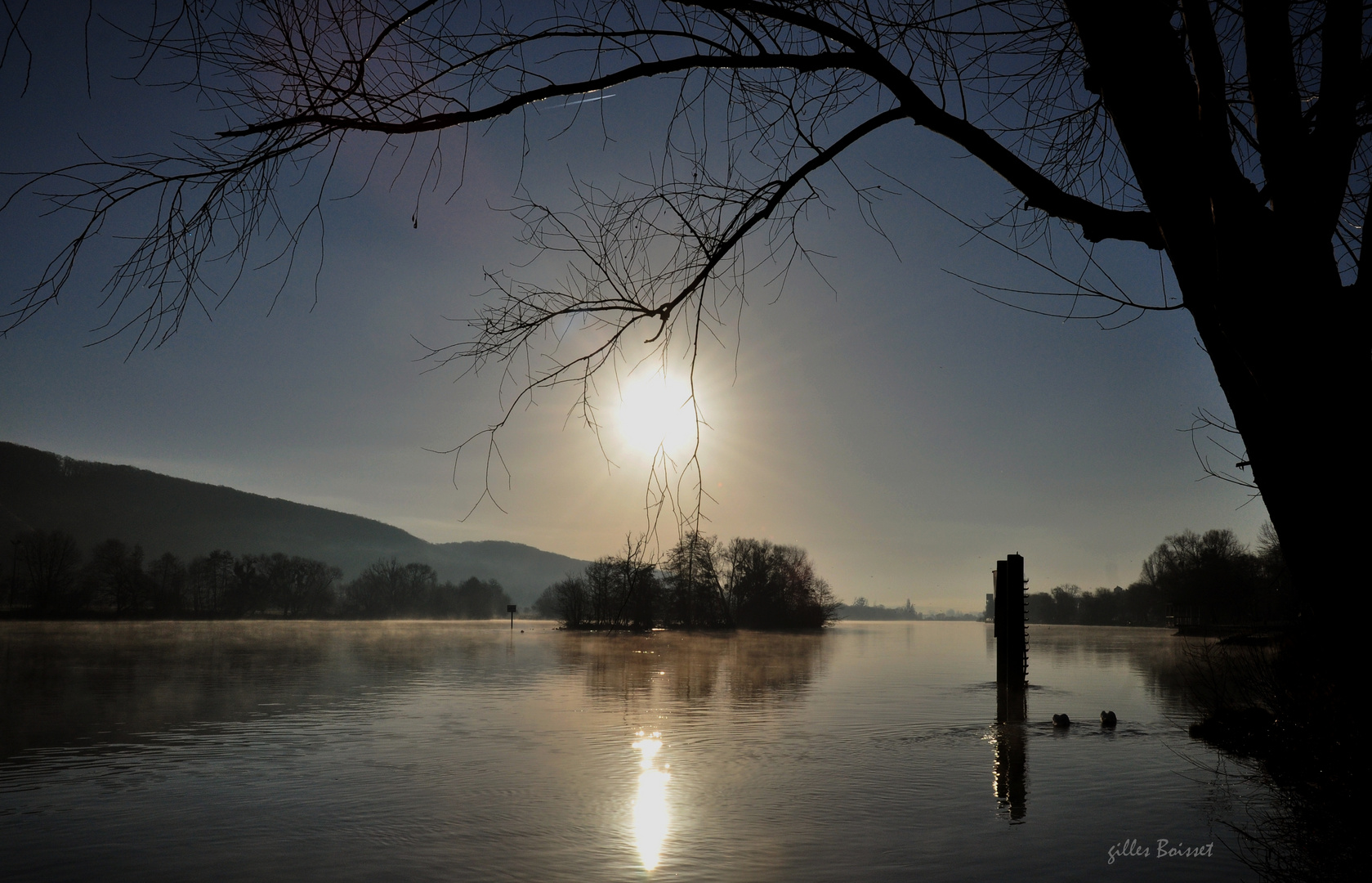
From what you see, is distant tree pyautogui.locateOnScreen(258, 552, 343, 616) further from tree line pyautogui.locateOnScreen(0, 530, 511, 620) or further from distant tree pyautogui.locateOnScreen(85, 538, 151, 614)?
distant tree pyautogui.locateOnScreen(85, 538, 151, 614)

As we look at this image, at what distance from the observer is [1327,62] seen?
2373 millimetres

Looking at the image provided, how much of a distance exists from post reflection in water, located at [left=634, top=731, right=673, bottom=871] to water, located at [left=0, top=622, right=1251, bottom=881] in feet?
0.19

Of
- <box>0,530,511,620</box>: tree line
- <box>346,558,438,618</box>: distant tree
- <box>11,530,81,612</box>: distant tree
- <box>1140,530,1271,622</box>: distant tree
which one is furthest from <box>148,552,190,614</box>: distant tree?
<box>1140,530,1271,622</box>: distant tree

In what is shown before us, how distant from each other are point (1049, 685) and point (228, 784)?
91.4ft

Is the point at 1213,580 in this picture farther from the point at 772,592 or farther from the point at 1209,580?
the point at 772,592

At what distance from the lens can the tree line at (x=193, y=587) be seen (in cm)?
11094

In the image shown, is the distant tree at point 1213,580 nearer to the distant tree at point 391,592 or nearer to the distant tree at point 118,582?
the distant tree at point 118,582

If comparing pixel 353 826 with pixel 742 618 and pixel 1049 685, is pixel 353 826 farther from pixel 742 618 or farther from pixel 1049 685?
pixel 742 618

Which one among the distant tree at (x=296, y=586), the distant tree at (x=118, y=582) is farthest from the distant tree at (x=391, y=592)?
the distant tree at (x=118, y=582)

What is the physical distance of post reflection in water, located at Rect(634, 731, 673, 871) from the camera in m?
9.58

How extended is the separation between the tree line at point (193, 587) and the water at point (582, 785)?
101m

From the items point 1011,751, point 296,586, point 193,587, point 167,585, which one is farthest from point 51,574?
point 1011,751

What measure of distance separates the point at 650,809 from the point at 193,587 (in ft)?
530

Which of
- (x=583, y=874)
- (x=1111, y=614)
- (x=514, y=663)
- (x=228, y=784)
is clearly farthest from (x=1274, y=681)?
(x=1111, y=614)
